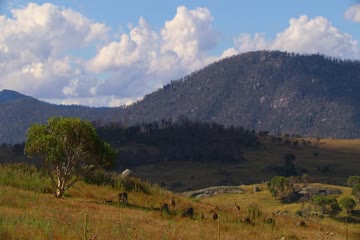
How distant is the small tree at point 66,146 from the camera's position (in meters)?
25.9

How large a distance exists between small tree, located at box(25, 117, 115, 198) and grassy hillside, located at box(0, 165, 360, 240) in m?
1.46

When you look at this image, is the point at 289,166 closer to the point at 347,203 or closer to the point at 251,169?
the point at 251,169

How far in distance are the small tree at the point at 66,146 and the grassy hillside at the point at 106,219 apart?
146 centimetres

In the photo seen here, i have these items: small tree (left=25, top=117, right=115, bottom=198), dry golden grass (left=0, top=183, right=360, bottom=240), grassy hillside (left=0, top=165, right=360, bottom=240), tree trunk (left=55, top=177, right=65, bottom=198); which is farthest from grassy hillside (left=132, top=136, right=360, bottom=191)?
tree trunk (left=55, top=177, right=65, bottom=198)

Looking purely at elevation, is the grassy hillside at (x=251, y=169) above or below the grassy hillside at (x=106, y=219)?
→ below

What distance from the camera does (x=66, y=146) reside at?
26266mm

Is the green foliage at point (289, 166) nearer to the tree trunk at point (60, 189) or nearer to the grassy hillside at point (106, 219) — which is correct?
the grassy hillside at point (106, 219)

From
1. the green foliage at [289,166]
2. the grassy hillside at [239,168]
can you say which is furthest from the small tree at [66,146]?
the green foliage at [289,166]

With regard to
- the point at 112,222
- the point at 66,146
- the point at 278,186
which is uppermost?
the point at 66,146

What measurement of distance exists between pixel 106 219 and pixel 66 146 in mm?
9503

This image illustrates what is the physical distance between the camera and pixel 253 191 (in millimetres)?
116062

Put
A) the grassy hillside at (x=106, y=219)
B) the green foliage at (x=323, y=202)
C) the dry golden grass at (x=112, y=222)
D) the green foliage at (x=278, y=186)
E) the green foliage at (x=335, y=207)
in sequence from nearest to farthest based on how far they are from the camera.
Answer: the dry golden grass at (x=112, y=222) → the grassy hillside at (x=106, y=219) → the green foliage at (x=323, y=202) → the green foliage at (x=335, y=207) → the green foliage at (x=278, y=186)

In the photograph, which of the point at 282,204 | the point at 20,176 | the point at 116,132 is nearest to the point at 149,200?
the point at 20,176

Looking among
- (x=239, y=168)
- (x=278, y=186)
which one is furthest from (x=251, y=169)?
(x=278, y=186)
